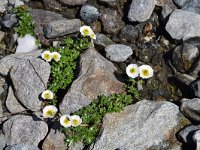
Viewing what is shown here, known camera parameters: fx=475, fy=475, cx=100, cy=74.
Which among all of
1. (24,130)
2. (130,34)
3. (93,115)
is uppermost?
(130,34)

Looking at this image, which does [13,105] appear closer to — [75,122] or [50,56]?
[50,56]

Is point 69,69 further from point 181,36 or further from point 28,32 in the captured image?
point 181,36

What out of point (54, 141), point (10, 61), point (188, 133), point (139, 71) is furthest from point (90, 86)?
point (188, 133)

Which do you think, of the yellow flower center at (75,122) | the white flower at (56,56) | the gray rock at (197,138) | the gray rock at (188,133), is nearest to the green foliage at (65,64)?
the white flower at (56,56)

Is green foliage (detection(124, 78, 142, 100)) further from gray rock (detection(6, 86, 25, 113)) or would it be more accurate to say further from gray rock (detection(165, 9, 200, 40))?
gray rock (detection(6, 86, 25, 113))

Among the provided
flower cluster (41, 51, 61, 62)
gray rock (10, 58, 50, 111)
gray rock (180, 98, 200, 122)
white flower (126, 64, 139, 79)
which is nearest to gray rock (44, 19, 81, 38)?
flower cluster (41, 51, 61, 62)

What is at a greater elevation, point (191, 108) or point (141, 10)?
point (141, 10)

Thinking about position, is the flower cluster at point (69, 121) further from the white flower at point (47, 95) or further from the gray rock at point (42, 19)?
the gray rock at point (42, 19)
